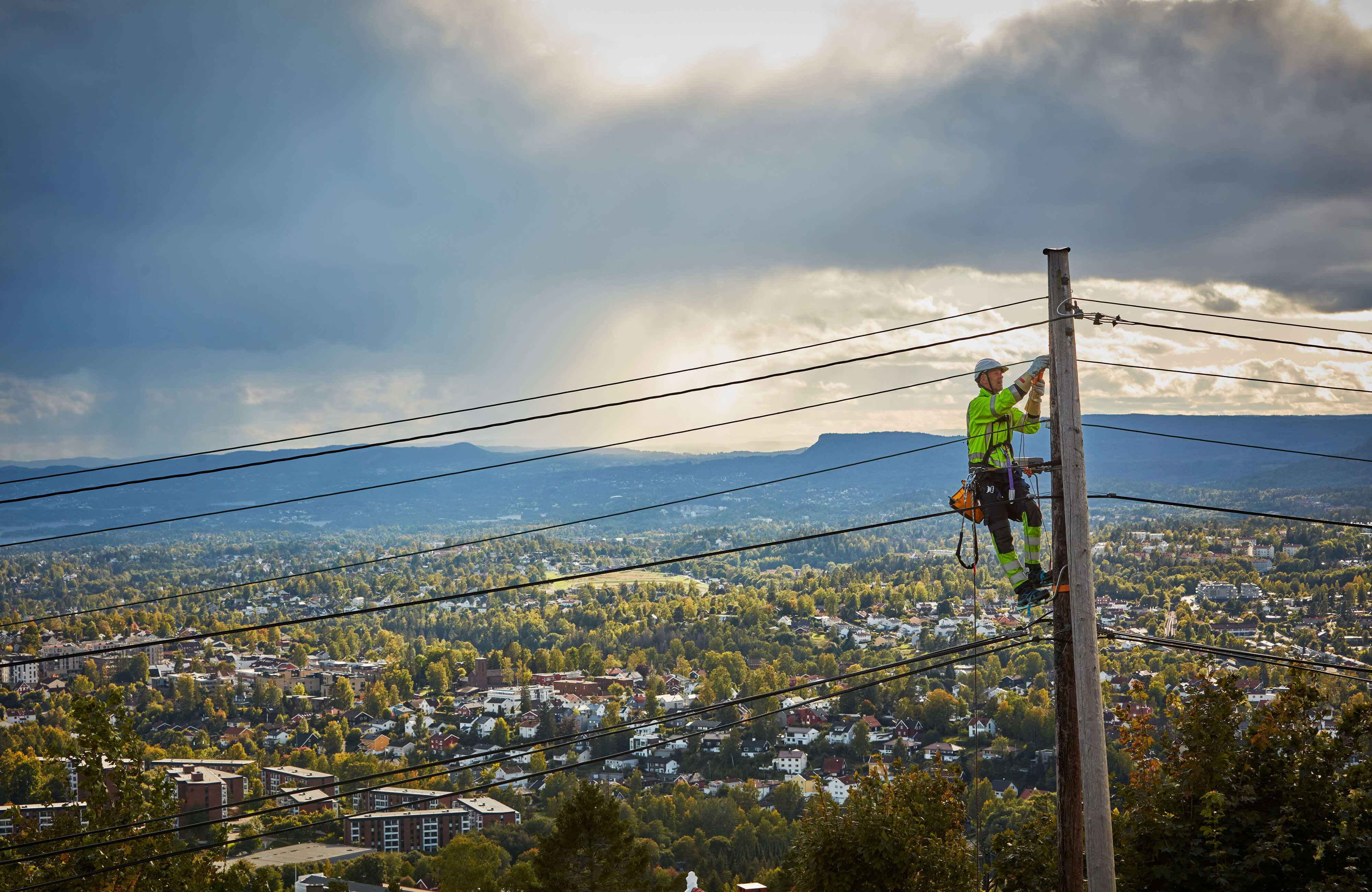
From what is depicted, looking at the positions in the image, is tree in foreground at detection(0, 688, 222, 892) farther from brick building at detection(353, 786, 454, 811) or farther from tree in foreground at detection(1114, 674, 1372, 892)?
brick building at detection(353, 786, 454, 811)

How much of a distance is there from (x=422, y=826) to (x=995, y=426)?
55490 mm

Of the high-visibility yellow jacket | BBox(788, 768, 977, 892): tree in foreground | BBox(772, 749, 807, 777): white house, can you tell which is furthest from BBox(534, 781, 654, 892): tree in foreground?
BBox(772, 749, 807, 777): white house

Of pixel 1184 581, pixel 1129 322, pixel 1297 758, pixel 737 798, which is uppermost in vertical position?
pixel 1129 322

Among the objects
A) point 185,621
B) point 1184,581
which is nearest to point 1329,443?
point 1184,581

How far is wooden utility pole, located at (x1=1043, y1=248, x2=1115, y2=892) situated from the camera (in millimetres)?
7199

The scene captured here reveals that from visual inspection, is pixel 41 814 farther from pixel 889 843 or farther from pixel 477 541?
pixel 889 843

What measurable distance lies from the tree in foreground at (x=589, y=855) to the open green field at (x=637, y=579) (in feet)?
426

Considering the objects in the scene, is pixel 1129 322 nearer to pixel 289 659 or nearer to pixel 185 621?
pixel 289 659

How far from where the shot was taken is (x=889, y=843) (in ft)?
38.8

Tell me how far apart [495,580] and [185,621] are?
159 ft

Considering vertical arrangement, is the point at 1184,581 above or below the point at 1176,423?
below

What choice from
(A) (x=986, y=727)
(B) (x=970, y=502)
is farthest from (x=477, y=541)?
(A) (x=986, y=727)

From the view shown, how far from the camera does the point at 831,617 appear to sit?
9994 centimetres

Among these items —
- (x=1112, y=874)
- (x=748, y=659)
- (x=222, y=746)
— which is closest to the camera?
(x=1112, y=874)
